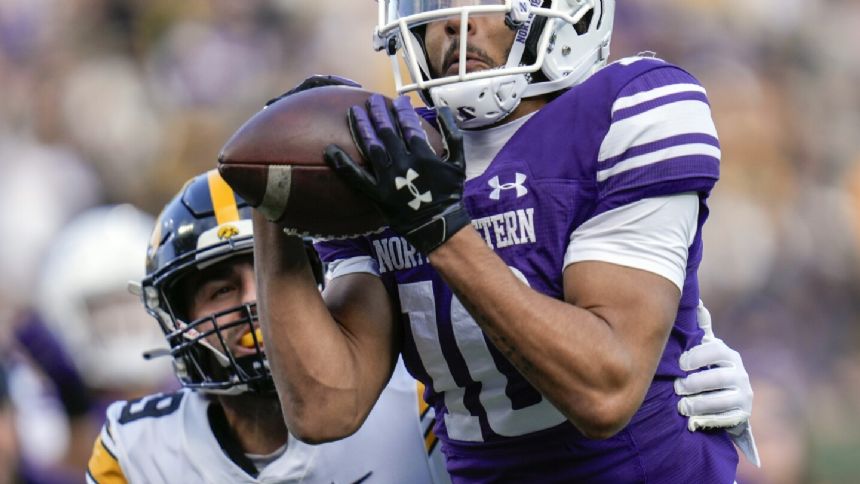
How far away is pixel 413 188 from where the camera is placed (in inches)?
70.4

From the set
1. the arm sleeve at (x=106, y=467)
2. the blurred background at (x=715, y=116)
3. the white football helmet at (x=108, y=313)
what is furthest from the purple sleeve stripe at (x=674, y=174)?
the blurred background at (x=715, y=116)

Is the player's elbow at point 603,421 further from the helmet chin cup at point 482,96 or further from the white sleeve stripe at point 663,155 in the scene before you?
the helmet chin cup at point 482,96

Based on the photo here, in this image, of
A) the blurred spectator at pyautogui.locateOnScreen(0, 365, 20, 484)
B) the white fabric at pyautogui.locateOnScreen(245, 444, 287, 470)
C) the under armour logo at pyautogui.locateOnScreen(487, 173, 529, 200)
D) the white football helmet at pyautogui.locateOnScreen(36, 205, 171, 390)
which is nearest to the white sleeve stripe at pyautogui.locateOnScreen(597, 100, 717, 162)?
the under armour logo at pyautogui.locateOnScreen(487, 173, 529, 200)

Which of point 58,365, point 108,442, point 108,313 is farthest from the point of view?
point 58,365

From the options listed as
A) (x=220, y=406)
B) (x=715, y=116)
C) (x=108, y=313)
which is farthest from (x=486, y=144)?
(x=715, y=116)

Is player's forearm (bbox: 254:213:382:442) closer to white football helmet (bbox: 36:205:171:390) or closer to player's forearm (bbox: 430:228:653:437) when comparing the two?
player's forearm (bbox: 430:228:653:437)

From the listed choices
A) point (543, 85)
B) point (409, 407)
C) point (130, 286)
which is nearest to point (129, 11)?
point (130, 286)

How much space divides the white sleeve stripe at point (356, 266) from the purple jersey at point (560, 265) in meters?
0.01

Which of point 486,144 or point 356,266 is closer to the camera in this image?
point 486,144

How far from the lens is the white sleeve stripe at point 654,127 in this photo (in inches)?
75.4

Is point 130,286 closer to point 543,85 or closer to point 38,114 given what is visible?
point 543,85

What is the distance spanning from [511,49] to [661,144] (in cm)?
32

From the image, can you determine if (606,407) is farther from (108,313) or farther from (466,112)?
(108,313)

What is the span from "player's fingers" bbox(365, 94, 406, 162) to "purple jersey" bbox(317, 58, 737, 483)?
0.24m
